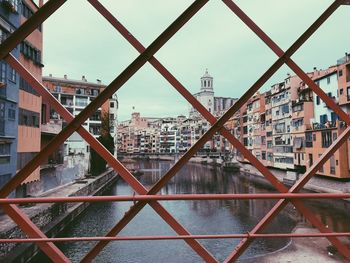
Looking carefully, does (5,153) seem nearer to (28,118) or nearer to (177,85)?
(28,118)

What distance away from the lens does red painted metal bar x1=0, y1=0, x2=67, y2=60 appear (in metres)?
2.37

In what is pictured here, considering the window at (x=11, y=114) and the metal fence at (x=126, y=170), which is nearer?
the metal fence at (x=126, y=170)

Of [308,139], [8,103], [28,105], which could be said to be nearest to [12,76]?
[8,103]

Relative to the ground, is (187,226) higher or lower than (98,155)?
lower

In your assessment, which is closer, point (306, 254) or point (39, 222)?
point (306, 254)

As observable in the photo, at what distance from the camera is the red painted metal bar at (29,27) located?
93.1 inches

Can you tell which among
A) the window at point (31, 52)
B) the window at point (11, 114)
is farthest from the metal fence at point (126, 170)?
the window at point (31, 52)

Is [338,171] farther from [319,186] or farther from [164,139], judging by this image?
[164,139]

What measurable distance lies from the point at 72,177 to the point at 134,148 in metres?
86.1

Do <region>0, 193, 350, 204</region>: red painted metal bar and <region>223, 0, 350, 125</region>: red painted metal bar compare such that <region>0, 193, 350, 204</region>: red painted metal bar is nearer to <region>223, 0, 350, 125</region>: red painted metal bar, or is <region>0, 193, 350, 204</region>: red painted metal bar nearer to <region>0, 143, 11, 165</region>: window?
<region>223, 0, 350, 125</region>: red painted metal bar

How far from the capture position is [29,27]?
7.80 ft

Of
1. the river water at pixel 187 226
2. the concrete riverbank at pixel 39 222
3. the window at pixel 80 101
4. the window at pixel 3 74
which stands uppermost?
the window at pixel 80 101

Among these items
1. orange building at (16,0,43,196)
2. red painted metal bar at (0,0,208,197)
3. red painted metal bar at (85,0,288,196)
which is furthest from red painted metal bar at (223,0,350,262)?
orange building at (16,0,43,196)

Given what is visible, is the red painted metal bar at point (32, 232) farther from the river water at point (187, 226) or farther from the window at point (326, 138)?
the window at point (326, 138)
